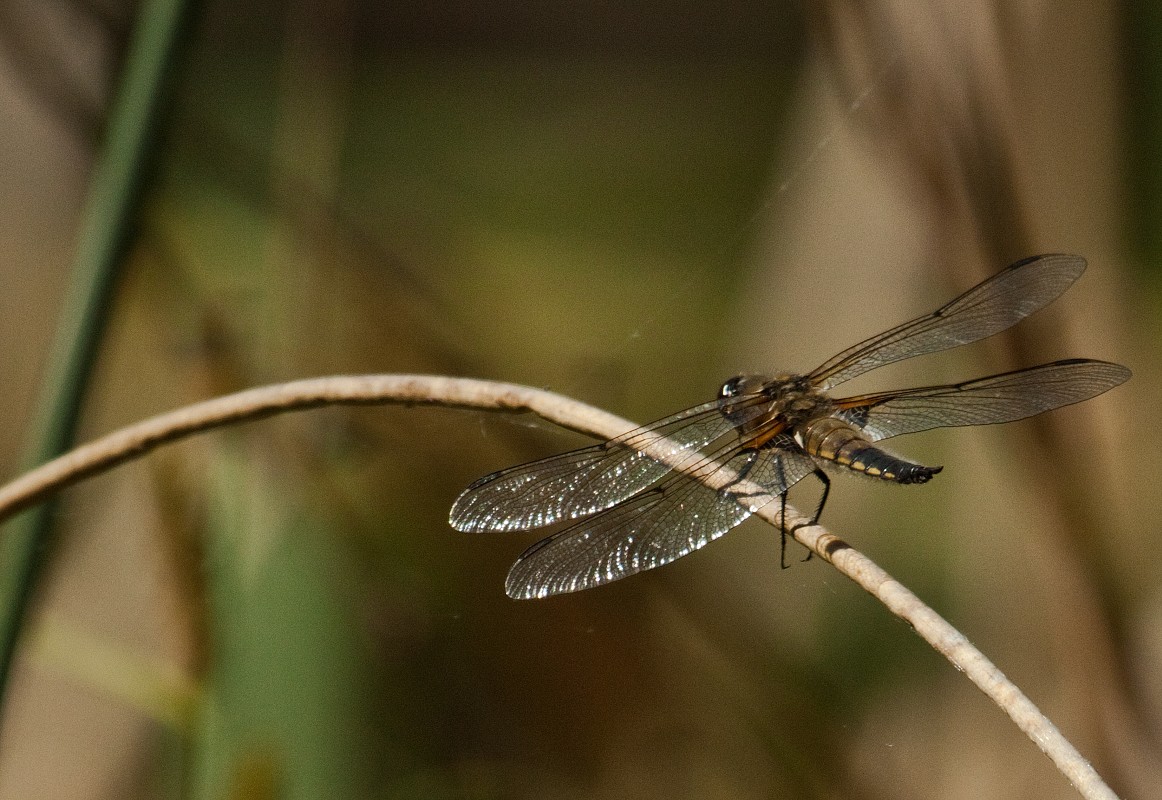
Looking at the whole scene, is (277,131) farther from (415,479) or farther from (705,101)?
(705,101)

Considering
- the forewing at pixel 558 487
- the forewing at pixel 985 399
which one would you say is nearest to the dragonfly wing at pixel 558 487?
the forewing at pixel 558 487

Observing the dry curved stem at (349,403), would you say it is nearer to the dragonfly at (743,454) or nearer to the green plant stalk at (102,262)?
the green plant stalk at (102,262)

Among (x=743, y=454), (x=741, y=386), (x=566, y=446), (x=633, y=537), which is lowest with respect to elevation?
(x=633, y=537)

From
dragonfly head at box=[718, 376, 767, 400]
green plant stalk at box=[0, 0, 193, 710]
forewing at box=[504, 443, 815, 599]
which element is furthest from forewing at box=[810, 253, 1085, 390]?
green plant stalk at box=[0, 0, 193, 710]

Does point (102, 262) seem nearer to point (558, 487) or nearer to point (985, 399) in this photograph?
point (558, 487)

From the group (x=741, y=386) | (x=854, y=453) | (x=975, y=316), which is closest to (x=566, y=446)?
(x=741, y=386)

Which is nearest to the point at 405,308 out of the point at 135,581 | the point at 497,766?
the point at 135,581
